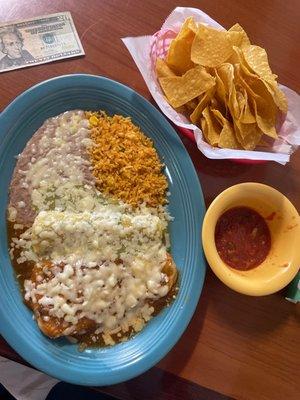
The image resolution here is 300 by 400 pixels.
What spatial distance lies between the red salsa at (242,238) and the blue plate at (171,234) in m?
0.06

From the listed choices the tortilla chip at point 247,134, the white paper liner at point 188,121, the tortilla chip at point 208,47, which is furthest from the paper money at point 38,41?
the tortilla chip at point 247,134

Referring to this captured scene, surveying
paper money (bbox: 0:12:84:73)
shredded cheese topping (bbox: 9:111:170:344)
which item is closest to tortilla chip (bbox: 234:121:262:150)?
shredded cheese topping (bbox: 9:111:170:344)

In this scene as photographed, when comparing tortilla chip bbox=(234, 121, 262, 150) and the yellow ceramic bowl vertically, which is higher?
tortilla chip bbox=(234, 121, 262, 150)

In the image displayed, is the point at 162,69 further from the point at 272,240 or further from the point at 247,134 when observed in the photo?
the point at 272,240

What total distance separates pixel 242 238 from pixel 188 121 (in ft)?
1.01

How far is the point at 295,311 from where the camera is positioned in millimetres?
1340

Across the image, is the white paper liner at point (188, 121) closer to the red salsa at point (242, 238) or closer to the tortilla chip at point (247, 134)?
the tortilla chip at point (247, 134)

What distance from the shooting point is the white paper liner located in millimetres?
1266

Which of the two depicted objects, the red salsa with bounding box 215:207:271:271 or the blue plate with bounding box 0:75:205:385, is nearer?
the blue plate with bounding box 0:75:205:385

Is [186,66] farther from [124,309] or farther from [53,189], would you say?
[124,309]

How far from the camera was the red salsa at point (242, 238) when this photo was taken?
1.29 metres

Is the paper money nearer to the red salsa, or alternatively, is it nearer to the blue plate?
the blue plate

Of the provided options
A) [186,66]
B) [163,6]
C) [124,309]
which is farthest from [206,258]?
[163,6]

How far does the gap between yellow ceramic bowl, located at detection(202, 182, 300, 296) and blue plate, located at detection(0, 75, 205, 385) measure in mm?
65
